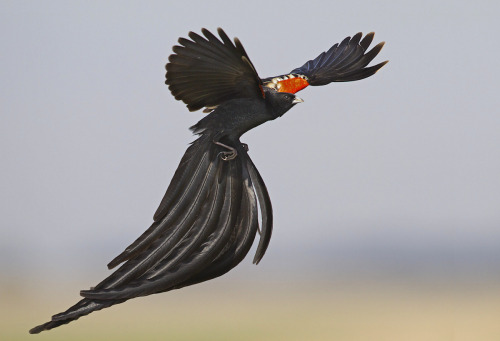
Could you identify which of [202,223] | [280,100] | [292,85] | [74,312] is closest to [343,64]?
[292,85]

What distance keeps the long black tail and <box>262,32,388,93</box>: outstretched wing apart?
2.32 ft

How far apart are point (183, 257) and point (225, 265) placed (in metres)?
0.24

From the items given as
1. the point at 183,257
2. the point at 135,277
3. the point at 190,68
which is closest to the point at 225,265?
the point at 183,257

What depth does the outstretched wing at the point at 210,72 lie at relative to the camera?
134 inches

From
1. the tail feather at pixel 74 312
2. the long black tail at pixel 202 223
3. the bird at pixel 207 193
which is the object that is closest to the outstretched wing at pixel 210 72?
the bird at pixel 207 193

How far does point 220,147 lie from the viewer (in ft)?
12.5

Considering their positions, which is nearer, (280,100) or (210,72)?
(210,72)

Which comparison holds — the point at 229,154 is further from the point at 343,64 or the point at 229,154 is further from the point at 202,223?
the point at 343,64

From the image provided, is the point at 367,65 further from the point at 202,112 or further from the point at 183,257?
the point at 183,257

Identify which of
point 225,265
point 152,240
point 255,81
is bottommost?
point 225,265

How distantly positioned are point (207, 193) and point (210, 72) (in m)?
0.71

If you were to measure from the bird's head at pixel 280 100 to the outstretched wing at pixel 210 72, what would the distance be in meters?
0.08

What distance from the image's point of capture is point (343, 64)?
14.7 ft

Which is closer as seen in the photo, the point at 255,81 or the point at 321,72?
the point at 255,81
